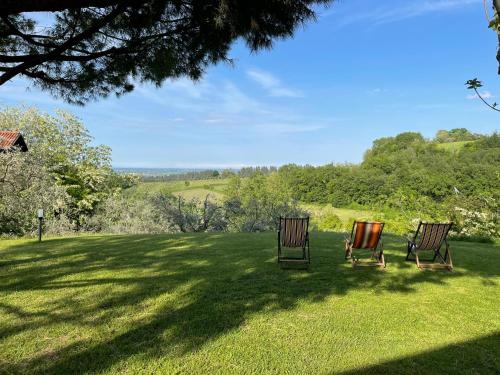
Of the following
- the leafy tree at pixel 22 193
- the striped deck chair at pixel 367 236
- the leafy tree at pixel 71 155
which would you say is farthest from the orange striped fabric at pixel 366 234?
the leafy tree at pixel 71 155

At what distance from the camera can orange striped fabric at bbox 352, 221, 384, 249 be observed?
19.1 ft

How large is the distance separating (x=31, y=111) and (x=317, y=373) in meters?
24.4

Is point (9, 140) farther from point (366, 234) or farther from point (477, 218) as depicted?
point (477, 218)

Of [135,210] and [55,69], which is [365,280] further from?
[135,210]

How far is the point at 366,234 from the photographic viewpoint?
5926 mm

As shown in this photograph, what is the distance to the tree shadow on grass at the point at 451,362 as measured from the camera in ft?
8.73

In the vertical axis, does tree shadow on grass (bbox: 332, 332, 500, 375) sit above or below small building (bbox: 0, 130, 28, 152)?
below

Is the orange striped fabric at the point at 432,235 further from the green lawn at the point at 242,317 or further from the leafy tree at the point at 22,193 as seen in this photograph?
the leafy tree at the point at 22,193

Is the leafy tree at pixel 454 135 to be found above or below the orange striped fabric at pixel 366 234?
above

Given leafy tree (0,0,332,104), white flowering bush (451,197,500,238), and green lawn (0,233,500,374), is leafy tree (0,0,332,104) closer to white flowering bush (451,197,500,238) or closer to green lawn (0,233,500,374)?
green lawn (0,233,500,374)

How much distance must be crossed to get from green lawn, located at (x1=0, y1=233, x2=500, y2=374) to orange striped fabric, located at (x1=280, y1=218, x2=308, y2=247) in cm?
49

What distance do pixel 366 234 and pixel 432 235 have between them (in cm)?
110

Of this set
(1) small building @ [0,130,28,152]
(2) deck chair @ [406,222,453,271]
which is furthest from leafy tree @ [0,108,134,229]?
(2) deck chair @ [406,222,453,271]

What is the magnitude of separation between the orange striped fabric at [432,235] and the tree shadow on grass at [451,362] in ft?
8.99
